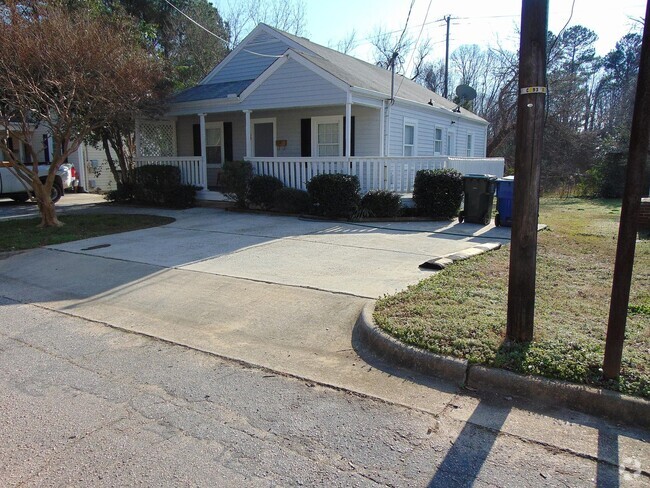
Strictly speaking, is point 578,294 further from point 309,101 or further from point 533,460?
point 309,101

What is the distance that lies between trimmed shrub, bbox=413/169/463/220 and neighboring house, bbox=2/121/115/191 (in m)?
17.5

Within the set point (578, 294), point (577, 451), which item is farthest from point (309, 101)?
point (577, 451)

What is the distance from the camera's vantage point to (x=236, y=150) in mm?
18109

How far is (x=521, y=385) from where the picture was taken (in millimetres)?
3631

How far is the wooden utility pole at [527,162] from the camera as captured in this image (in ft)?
12.6

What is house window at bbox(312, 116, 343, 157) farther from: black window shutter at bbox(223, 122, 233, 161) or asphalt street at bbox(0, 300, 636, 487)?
asphalt street at bbox(0, 300, 636, 487)

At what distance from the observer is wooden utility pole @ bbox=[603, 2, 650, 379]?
325 centimetres

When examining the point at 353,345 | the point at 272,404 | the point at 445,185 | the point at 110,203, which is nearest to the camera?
the point at 272,404

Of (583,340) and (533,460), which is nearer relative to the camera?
(533,460)

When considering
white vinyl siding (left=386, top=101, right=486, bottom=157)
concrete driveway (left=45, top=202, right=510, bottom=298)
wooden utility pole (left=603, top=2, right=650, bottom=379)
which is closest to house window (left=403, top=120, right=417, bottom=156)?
white vinyl siding (left=386, top=101, right=486, bottom=157)

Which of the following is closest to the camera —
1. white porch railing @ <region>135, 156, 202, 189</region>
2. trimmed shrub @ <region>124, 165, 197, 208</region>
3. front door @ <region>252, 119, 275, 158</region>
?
trimmed shrub @ <region>124, 165, 197, 208</region>

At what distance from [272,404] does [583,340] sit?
2.58 meters

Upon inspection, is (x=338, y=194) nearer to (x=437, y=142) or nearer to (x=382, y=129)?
(x=382, y=129)

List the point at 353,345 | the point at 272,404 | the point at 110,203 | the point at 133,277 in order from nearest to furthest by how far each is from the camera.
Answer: the point at 272,404 → the point at 353,345 → the point at 133,277 → the point at 110,203
